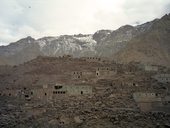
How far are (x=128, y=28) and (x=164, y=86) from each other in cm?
6267

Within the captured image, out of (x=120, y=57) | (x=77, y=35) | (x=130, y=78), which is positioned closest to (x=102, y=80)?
(x=130, y=78)

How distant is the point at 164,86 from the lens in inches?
1847

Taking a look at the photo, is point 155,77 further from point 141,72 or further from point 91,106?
point 91,106

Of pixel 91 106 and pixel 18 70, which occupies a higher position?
pixel 18 70

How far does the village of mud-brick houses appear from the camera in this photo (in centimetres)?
4212

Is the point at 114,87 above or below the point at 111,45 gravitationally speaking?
below

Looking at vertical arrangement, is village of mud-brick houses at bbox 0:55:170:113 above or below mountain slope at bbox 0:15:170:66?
below

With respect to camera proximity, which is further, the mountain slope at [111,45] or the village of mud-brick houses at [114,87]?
the mountain slope at [111,45]

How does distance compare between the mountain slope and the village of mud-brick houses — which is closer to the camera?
the village of mud-brick houses

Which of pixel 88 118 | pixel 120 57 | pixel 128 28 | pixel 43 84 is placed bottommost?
pixel 88 118

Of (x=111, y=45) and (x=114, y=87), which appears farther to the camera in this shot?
(x=111, y=45)

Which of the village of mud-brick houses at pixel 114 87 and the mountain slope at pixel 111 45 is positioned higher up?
the mountain slope at pixel 111 45

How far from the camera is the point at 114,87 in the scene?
4562cm

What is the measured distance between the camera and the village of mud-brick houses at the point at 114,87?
42.1 metres
